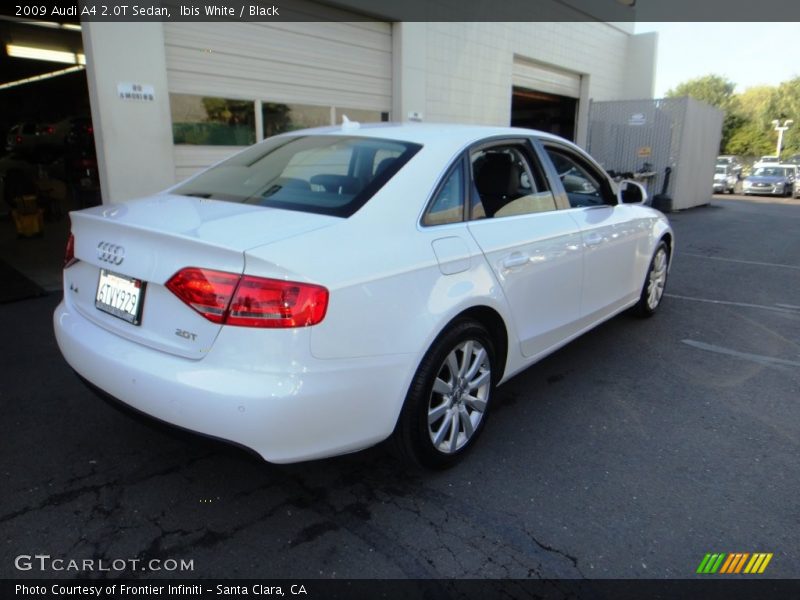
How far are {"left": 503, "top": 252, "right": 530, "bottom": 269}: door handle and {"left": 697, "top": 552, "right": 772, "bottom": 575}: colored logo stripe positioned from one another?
1545 mm

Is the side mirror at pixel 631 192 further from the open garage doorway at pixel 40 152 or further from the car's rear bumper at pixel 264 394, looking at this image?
the open garage doorway at pixel 40 152

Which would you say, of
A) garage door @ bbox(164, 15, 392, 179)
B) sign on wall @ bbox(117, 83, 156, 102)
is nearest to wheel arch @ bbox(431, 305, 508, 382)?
sign on wall @ bbox(117, 83, 156, 102)

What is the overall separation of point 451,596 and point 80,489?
5.78 ft

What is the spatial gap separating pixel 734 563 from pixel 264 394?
1.97m

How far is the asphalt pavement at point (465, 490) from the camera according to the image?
2.28m

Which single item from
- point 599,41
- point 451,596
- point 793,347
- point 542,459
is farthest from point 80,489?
point 599,41

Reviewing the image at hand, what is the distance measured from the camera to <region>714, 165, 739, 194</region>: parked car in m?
27.1

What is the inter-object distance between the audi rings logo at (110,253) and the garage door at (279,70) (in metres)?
4.84

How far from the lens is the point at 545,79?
14.6 m

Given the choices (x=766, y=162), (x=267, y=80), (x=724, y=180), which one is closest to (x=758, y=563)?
(x=267, y=80)

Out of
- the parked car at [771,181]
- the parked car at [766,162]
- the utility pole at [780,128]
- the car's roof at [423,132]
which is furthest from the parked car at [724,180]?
the car's roof at [423,132]

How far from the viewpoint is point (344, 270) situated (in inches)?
85.9

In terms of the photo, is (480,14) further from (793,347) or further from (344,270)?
(344,270)

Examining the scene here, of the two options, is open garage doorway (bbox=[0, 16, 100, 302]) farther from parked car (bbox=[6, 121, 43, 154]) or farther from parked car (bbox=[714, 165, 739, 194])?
parked car (bbox=[714, 165, 739, 194])
